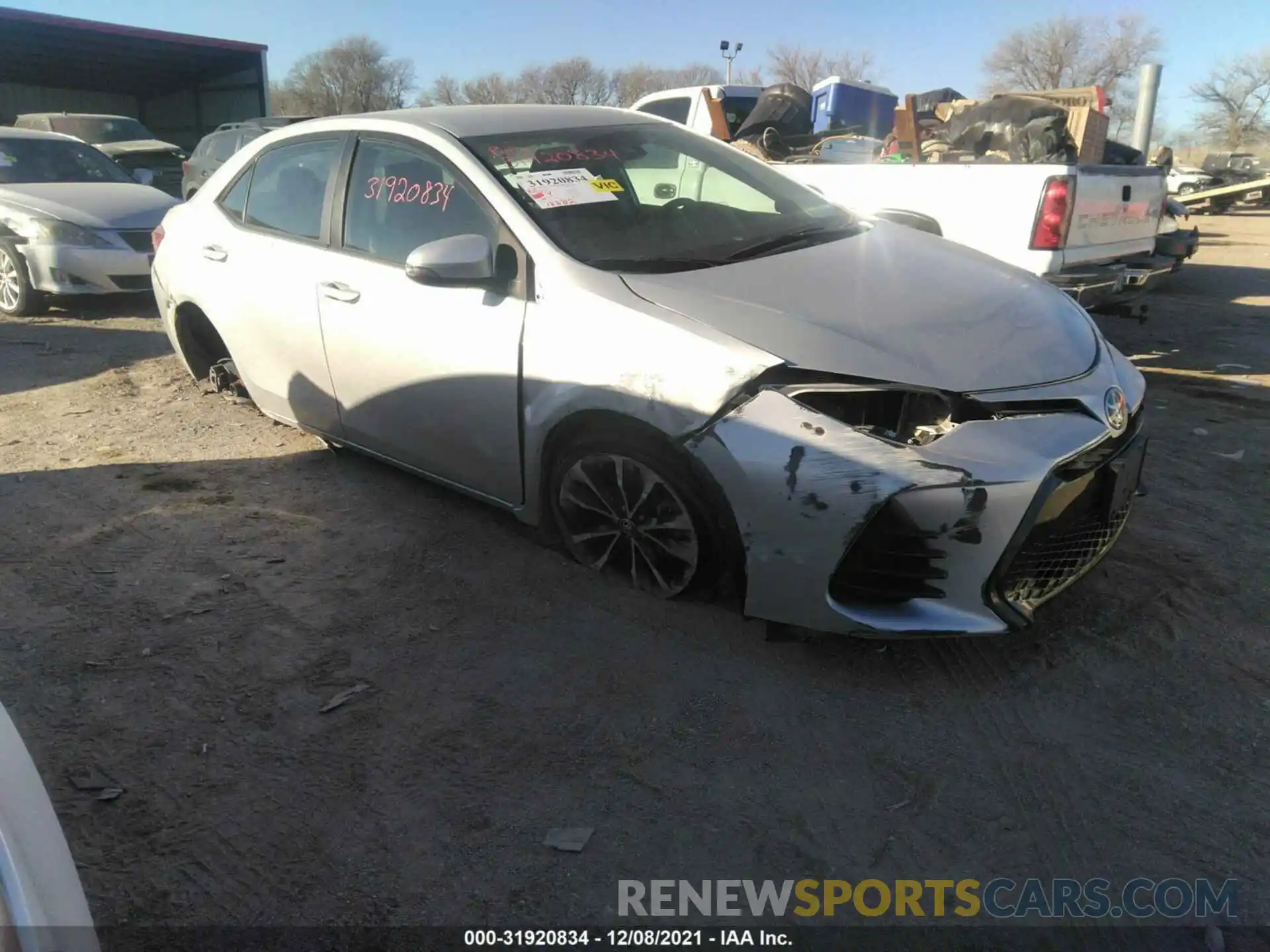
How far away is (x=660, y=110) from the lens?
10.5 metres

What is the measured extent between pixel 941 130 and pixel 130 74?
105 ft

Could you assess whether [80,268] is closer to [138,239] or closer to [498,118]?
[138,239]

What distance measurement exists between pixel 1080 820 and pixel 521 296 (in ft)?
7.56

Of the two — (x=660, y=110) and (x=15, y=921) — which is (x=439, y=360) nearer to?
(x=15, y=921)

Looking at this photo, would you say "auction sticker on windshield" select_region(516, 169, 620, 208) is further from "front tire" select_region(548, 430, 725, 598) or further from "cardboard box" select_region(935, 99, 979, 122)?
"cardboard box" select_region(935, 99, 979, 122)

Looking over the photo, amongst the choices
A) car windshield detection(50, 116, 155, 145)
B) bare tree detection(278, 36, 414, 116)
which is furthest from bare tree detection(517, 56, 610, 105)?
car windshield detection(50, 116, 155, 145)

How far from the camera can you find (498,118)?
3.90 metres

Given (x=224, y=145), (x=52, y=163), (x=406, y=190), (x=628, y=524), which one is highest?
(x=224, y=145)

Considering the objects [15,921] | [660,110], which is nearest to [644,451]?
[15,921]

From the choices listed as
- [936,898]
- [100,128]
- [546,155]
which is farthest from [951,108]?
[100,128]

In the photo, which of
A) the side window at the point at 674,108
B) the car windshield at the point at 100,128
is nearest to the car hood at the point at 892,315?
the side window at the point at 674,108

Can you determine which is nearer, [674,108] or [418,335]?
[418,335]

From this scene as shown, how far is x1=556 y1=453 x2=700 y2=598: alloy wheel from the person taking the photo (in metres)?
2.96

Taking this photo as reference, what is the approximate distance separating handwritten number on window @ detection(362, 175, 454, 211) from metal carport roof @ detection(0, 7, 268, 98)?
2695cm
